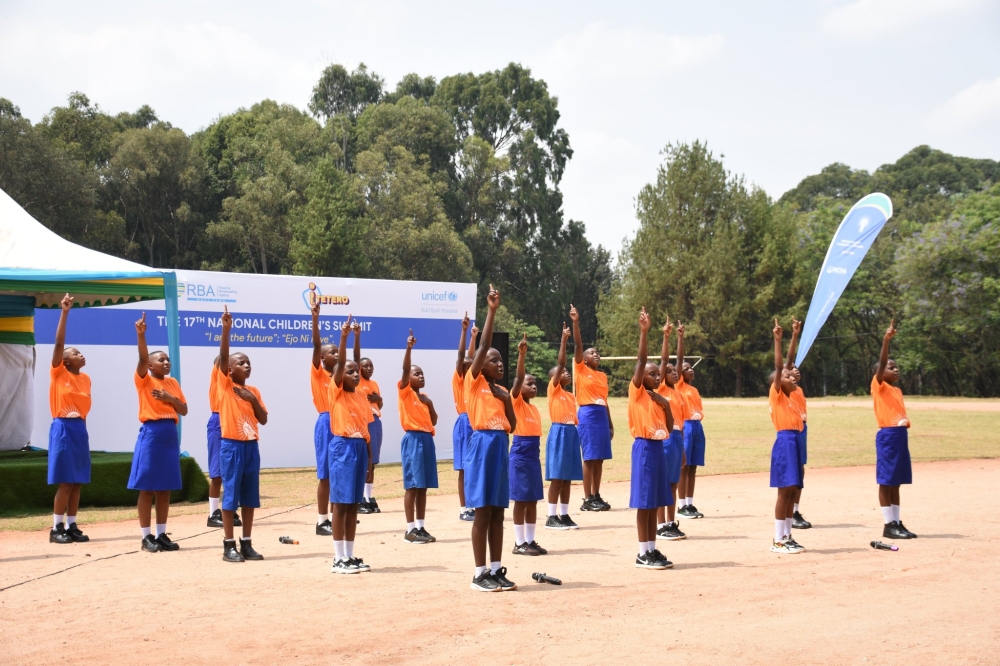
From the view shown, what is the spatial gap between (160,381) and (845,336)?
4865cm

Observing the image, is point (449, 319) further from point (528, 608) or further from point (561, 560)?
point (528, 608)

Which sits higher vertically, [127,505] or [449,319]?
[449,319]

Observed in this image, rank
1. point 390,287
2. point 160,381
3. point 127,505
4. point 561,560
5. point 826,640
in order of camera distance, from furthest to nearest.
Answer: point 390,287 < point 127,505 < point 160,381 < point 561,560 < point 826,640

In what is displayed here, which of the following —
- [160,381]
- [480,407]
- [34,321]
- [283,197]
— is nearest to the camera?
[480,407]

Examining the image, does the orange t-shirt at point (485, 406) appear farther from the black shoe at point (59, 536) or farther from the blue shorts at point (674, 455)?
the black shoe at point (59, 536)

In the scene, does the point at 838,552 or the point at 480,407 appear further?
the point at 838,552

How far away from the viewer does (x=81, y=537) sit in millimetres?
10164

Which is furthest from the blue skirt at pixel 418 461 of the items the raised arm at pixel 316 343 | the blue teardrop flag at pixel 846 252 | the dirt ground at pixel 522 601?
the blue teardrop flag at pixel 846 252

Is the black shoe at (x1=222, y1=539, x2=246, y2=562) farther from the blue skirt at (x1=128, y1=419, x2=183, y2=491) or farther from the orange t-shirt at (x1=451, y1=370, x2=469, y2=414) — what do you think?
the orange t-shirt at (x1=451, y1=370, x2=469, y2=414)

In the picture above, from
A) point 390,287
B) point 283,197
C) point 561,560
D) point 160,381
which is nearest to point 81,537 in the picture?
point 160,381

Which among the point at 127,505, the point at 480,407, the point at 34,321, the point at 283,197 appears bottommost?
the point at 127,505

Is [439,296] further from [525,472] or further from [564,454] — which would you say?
[525,472]

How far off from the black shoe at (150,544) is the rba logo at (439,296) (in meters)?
9.63

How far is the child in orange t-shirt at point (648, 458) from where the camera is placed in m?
8.12
